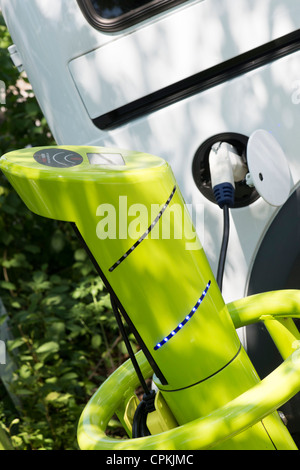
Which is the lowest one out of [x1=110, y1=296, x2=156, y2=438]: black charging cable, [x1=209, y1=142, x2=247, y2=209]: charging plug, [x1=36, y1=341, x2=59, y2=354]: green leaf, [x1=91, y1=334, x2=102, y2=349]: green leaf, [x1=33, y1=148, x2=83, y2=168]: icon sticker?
[x1=91, y1=334, x2=102, y2=349]: green leaf

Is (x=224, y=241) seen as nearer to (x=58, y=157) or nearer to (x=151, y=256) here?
(x=151, y=256)

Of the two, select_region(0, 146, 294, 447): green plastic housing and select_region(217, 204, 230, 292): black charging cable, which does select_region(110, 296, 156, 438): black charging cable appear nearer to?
select_region(0, 146, 294, 447): green plastic housing

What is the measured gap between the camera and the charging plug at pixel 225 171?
1.61 metres

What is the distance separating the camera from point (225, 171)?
1.62 metres

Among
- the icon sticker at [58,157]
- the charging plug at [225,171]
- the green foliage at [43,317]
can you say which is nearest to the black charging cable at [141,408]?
the icon sticker at [58,157]

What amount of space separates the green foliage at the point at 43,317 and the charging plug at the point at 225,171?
4.45 ft

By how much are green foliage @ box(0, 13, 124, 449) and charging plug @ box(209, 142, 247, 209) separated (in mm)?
1355

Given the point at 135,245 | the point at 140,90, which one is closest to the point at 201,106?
the point at 140,90

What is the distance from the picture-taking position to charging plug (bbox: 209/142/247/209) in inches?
63.4

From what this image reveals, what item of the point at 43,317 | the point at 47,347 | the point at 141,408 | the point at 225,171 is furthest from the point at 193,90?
the point at 43,317

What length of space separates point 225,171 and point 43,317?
63.7 inches

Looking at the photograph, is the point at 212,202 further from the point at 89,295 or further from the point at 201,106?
the point at 89,295

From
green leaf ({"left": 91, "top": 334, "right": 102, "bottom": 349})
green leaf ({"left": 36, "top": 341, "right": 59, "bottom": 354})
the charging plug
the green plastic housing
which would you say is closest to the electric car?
the charging plug

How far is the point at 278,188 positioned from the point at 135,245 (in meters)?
0.63
